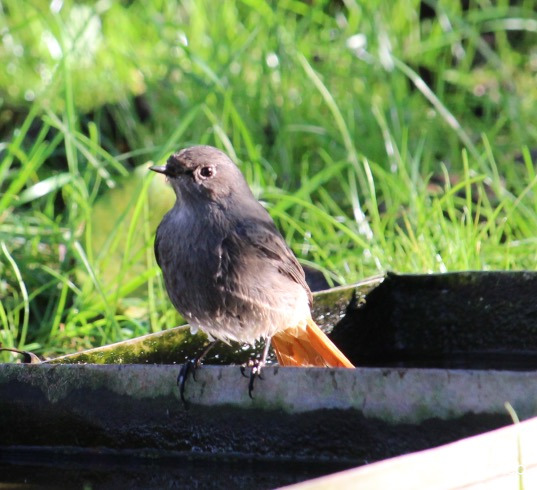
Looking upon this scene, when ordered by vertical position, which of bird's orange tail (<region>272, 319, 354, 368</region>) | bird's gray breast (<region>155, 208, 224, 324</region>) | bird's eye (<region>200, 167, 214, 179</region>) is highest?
bird's eye (<region>200, 167, 214, 179</region>)

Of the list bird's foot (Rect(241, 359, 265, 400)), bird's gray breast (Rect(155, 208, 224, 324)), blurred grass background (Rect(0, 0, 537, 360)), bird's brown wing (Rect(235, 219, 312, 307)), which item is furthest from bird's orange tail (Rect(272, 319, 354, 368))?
blurred grass background (Rect(0, 0, 537, 360))

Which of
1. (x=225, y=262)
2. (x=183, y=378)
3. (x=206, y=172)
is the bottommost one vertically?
(x=183, y=378)

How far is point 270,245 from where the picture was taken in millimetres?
3131

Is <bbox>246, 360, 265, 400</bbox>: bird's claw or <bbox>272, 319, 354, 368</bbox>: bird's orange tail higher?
<bbox>246, 360, 265, 400</bbox>: bird's claw

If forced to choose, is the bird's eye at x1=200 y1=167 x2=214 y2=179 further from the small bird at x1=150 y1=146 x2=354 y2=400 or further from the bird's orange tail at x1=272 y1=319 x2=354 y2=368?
the bird's orange tail at x1=272 y1=319 x2=354 y2=368

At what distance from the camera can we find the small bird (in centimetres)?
293

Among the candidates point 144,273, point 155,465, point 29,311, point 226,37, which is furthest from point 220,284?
point 226,37

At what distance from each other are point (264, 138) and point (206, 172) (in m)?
2.38

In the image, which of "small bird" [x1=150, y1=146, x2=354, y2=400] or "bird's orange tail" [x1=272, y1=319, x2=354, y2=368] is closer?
"small bird" [x1=150, y1=146, x2=354, y2=400]

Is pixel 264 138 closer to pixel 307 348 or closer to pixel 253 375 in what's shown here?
pixel 307 348

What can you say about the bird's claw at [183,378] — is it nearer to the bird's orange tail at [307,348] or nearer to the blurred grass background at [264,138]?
the bird's orange tail at [307,348]

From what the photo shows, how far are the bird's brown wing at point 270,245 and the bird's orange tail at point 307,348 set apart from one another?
12cm

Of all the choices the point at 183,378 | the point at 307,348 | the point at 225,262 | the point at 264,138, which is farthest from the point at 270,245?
the point at 264,138

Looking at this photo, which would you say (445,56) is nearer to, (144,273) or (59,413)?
(144,273)
